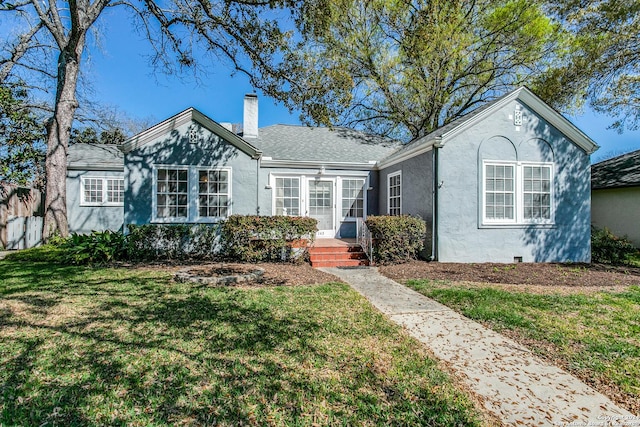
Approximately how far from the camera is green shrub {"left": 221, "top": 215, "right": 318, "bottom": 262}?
8727mm

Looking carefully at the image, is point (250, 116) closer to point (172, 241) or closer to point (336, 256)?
point (172, 241)

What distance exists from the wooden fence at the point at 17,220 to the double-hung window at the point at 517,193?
53.7 ft

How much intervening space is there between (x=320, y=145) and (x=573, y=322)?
10.7 meters

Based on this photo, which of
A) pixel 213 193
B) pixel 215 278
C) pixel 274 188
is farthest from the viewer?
pixel 274 188

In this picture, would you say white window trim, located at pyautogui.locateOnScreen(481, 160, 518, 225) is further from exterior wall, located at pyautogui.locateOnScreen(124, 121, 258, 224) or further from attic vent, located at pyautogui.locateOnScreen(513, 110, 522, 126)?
exterior wall, located at pyautogui.locateOnScreen(124, 121, 258, 224)

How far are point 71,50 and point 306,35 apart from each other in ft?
26.6

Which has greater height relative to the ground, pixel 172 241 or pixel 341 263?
pixel 172 241

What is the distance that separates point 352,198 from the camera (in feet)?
40.9

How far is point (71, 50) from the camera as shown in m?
10.1

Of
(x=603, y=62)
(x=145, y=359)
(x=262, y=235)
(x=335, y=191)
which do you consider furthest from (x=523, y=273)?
(x=603, y=62)

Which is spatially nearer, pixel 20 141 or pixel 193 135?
pixel 193 135

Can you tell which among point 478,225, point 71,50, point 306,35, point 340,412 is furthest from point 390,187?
point 71,50

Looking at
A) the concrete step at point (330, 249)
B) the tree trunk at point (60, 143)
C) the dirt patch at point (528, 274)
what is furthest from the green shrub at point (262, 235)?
the tree trunk at point (60, 143)

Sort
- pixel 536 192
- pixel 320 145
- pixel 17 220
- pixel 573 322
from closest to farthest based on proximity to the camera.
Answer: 1. pixel 573 322
2. pixel 536 192
3. pixel 17 220
4. pixel 320 145
